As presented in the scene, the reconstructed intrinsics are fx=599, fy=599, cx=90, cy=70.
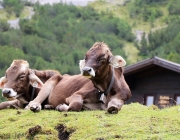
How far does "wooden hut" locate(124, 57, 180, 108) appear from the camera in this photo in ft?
99.0

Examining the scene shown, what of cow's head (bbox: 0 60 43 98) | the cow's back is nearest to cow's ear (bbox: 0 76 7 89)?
cow's head (bbox: 0 60 43 98)

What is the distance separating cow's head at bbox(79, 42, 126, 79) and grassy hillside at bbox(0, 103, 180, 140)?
0.98 metres

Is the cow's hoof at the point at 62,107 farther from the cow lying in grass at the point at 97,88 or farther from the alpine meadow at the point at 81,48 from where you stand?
the alpine meadow at the point at 81,48

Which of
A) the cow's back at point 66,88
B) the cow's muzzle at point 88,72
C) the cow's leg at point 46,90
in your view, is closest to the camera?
the cow's muzzle at point 88,72

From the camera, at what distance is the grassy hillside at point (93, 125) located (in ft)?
35.0

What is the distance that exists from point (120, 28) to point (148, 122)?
159514 millimetres

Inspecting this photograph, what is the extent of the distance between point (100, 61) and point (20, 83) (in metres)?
2.56

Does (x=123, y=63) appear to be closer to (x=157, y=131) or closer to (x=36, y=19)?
(x=157, y=131)

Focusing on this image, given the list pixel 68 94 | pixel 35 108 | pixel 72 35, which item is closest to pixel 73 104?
pixel 35 108

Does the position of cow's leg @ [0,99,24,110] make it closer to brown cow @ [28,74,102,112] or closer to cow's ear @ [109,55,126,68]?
brown cow @ [28,74,102,112]

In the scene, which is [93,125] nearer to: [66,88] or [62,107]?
[62,107]

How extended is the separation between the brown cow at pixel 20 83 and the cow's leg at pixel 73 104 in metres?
1.29

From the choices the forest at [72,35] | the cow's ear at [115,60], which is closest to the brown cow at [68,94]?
the cow's ear at [115,60]

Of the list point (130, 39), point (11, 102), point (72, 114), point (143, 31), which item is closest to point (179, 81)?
point (11, 102)
